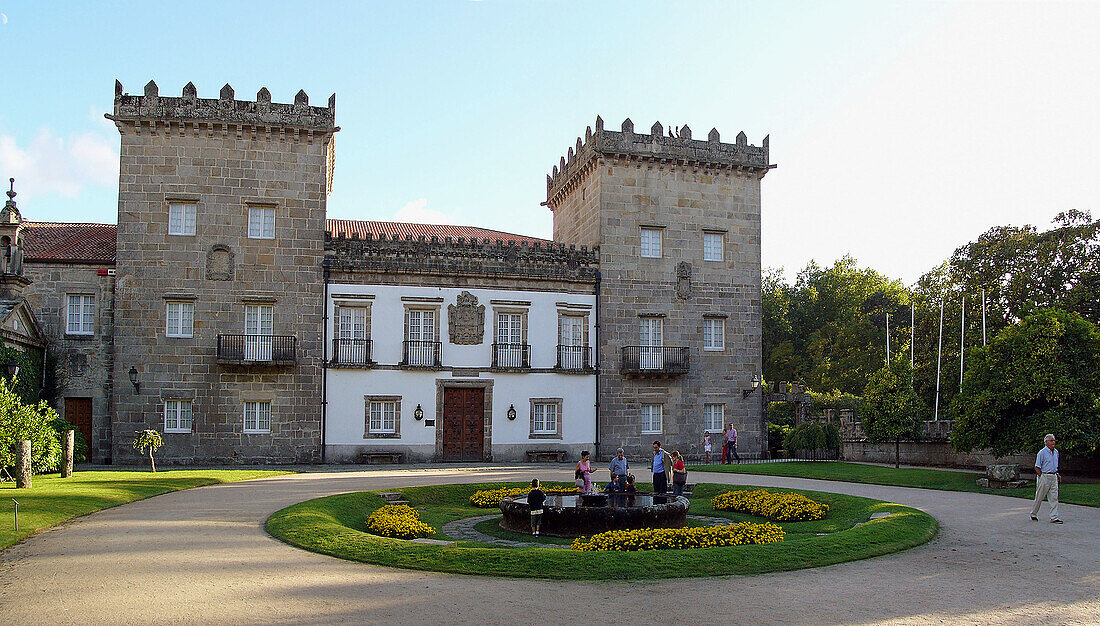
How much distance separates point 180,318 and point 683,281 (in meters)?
17.1

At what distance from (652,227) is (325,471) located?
14633 millimetres

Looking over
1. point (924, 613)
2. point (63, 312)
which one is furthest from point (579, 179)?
point (924, 613)

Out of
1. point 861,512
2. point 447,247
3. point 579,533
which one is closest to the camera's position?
point 579,533

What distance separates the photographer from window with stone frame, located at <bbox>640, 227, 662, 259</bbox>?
105 ft

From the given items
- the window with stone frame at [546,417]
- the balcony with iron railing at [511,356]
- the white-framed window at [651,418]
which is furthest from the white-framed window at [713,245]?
the window with stone frame at [546,417]

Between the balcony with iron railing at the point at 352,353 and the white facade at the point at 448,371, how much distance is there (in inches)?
1.3

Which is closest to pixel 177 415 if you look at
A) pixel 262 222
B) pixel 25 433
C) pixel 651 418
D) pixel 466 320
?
pixel 262 222

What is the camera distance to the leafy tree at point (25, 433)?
18422 millimetres

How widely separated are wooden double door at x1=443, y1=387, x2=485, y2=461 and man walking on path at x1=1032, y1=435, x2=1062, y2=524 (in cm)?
1888

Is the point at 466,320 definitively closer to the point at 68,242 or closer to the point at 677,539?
the point at 68,242

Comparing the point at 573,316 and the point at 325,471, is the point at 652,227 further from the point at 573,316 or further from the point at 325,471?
the point at 325,471

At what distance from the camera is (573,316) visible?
31.2 meters

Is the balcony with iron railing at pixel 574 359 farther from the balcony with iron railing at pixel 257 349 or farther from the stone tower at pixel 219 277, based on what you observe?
the balcony with iron railing at pixel 257 349

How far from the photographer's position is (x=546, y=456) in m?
30.3
